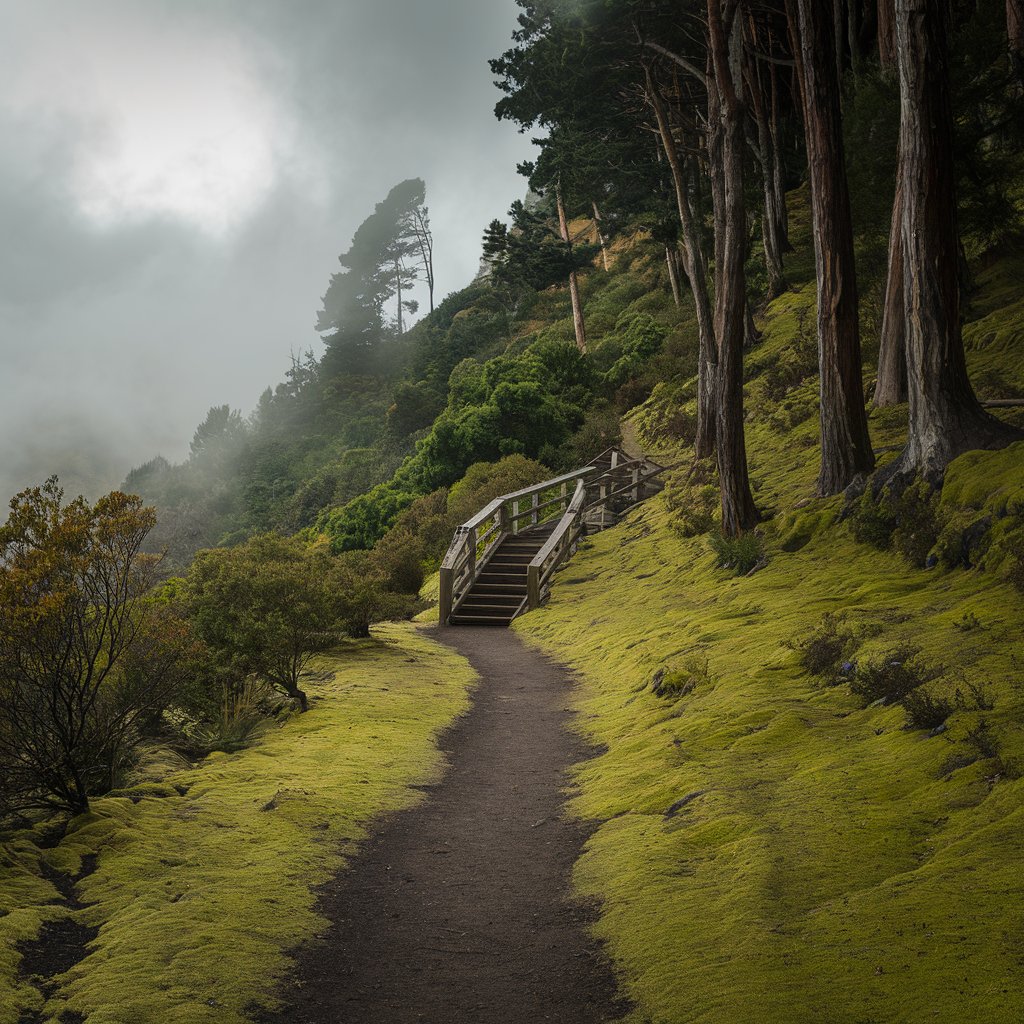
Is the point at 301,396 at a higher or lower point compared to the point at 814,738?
higher

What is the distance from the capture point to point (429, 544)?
2484cm

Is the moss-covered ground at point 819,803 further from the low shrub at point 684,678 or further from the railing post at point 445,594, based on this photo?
the railing post at point 445,594

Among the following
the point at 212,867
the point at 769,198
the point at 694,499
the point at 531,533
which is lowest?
the point at 212,867

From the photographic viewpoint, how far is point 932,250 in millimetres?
11000

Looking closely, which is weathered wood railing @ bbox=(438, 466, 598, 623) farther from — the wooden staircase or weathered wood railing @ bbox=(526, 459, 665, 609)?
weathered wood railing @ bbox=(526, 459, 665, 609)

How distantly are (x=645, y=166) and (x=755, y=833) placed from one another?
25855 millimetres

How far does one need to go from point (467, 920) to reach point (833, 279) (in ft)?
39.4

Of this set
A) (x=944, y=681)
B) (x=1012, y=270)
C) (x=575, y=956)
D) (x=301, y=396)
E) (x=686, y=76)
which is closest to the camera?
(x=575, y=956)

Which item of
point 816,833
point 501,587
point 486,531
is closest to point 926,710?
point 816,833

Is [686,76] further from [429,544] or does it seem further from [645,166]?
[429,544]

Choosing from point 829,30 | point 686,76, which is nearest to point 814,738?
point 829,30

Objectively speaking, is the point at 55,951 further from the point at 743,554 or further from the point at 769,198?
the point at 769,198

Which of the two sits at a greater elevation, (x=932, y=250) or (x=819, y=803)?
(x=932, y=250)

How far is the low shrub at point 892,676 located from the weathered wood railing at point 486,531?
11712mm
